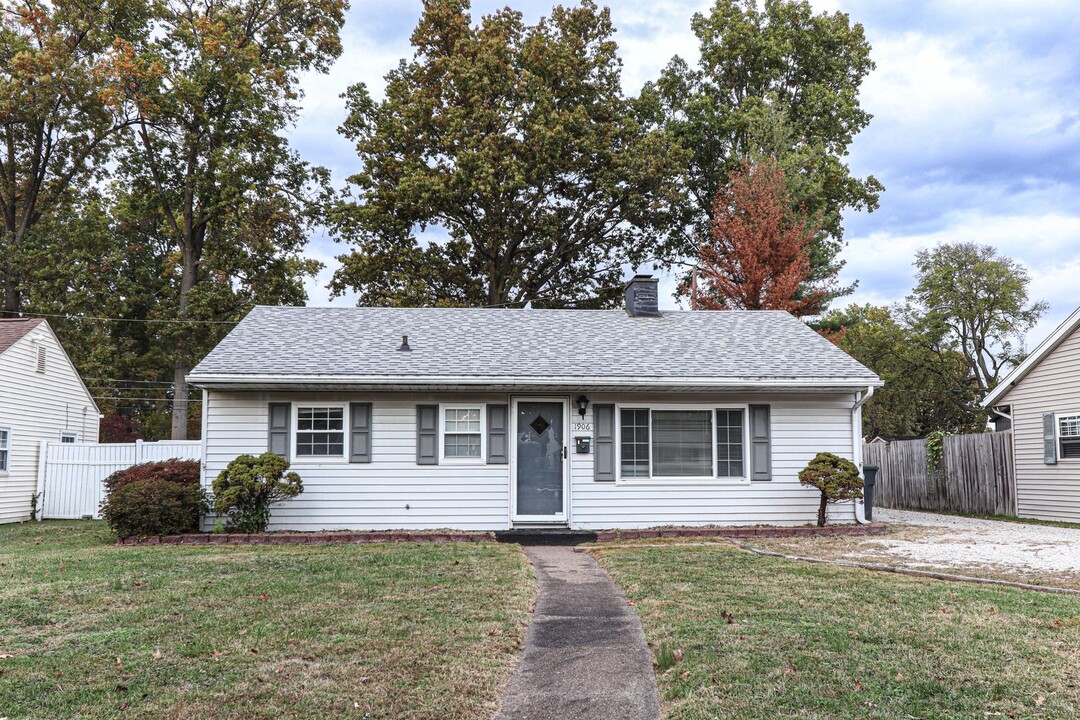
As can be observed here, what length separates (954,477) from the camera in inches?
722

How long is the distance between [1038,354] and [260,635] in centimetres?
1553

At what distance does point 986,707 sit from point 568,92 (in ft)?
80.8

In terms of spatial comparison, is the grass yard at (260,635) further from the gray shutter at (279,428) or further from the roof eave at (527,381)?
the roof eave at (527,381)

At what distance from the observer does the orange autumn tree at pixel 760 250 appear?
79.6 ft

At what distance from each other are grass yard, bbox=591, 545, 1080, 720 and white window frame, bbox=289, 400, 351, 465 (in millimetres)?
6218

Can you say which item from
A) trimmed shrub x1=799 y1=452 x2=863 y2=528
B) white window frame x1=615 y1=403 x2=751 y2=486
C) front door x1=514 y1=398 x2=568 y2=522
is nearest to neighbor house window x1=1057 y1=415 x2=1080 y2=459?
trimmed shrub x1=799 y1=452 x2=863 y2=528

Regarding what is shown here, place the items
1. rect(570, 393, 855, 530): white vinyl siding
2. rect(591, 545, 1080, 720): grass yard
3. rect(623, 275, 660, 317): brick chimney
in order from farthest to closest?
rect(623, 275, 660, 317): brick chimney < rect(570, 393, 855, 530): white vinyl siding < rect(591, 545, 1080, 720): grass yard

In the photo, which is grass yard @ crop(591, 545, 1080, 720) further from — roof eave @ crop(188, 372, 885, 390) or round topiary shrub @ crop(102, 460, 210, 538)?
round topiary shrub @ crop(102, 460, 210, 538)

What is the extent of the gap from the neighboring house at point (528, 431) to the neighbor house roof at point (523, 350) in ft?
0.16

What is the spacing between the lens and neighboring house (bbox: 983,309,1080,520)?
15094 mm

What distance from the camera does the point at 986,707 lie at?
427 centimetres

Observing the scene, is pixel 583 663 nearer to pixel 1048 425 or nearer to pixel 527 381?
pixel 527 381

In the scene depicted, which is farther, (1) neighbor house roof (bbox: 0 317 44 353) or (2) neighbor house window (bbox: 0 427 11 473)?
(1) neighbor house roof (bbox: 0 317 44 353)

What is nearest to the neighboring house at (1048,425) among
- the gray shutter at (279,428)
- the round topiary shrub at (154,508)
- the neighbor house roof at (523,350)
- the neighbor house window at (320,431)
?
the neighbor house roof at (523,350)
